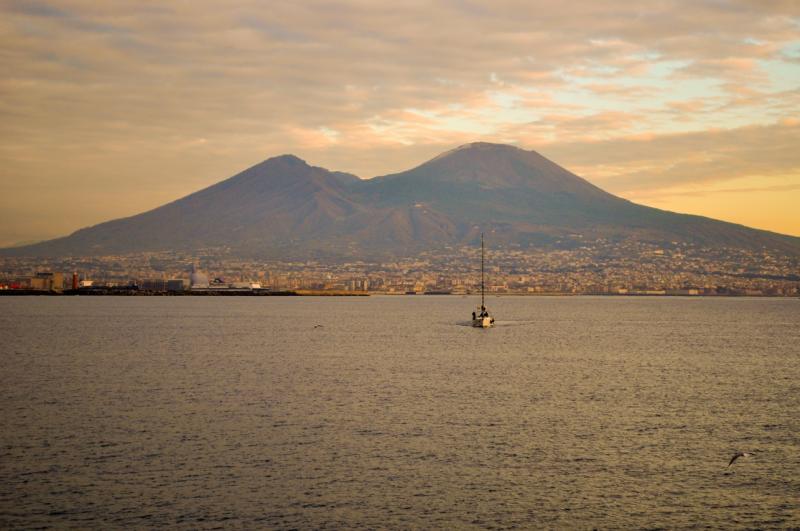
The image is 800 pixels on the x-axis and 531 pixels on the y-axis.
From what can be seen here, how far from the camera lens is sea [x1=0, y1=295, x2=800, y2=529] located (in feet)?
104

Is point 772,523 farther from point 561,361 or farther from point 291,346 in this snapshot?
point 291,346

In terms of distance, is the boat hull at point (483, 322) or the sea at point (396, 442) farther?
the boat hull at point (483, 322)

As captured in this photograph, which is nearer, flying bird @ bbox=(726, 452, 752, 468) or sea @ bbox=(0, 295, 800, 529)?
sea @ bbox=(0, 295, 800, 529)

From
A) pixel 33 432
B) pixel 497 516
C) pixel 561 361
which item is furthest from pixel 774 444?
pixel 561 361

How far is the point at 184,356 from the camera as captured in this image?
89875 mm

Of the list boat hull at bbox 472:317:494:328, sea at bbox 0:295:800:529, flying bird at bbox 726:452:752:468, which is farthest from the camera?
boat hull at bbox 472:317:494:328

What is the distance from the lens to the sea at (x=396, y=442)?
104 feet

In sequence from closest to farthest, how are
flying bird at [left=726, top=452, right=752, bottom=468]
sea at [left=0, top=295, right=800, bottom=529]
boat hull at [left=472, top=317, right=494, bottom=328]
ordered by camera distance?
sea at [left=0, top=295, right=800, bottom=529] < flying bird at [left=726, top=452, right=752, bottom=468] < boat hull at [left=472, top=317, right=494, bottom=328]

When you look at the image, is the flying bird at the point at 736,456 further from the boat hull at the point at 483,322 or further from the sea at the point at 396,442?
the boat hull at the point at 483,322

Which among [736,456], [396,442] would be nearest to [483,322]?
[396,442]

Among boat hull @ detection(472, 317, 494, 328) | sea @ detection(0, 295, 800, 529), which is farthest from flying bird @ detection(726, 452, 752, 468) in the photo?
boat hull @ detection(472, 317, 494, 328)

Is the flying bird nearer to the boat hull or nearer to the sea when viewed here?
the sea

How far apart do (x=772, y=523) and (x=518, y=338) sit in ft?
291

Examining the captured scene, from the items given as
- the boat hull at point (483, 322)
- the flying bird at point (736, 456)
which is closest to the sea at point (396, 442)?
the flying bird at point (736, 456)
